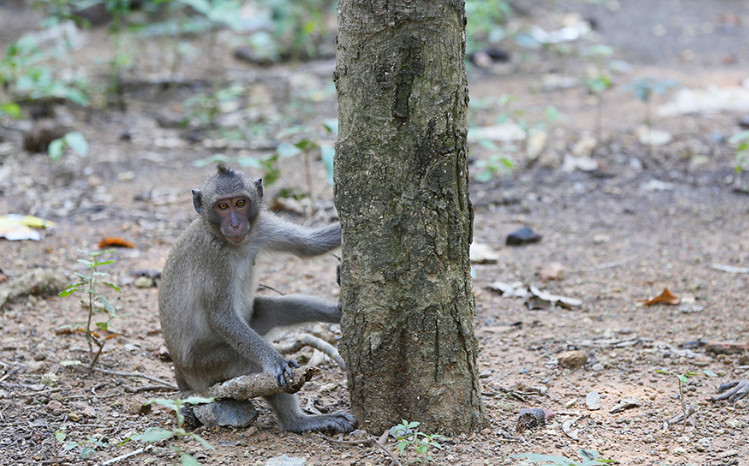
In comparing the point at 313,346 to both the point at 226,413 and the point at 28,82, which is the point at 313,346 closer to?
the point at 226,413

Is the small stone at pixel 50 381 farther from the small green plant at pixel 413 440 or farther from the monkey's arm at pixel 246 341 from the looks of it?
the small green plant at pixel 413 440

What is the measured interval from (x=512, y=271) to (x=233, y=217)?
3.04m

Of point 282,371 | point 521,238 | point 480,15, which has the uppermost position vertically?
point 480,15

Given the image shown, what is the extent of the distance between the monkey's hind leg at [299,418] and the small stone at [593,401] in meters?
1.43

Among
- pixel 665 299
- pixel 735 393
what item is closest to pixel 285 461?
pixel 735 393

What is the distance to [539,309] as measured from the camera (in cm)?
620

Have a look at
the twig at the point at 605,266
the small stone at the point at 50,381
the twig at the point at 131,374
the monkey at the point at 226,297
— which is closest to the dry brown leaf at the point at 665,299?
the twig at the point at 605,266

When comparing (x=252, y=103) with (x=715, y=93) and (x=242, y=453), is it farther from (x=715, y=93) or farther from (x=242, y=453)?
(x=242, y=453)

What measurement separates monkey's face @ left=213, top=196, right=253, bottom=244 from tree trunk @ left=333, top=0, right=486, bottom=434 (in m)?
1.06

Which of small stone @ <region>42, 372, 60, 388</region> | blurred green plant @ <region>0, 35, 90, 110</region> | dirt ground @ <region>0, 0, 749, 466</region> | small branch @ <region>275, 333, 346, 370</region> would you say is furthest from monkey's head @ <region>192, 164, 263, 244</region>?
blurred green plant @ <region>0, 35, 90, 110</region>

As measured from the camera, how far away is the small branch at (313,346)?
532cm

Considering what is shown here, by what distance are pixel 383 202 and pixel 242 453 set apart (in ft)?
5.24

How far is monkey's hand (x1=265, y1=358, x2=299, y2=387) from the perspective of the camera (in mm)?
4348

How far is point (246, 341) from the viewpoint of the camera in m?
4.68
